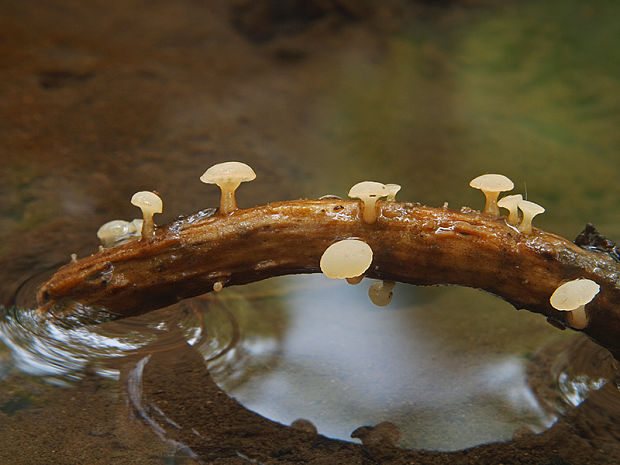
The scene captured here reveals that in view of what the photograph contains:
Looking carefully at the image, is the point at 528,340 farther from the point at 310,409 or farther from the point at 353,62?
the point at 353,62

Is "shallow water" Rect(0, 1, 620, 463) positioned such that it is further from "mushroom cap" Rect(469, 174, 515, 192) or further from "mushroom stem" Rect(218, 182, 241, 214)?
"mushroom cap" Rect(469, 174, 515, 192)

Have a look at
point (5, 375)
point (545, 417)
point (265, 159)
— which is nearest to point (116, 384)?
point (5, 375)

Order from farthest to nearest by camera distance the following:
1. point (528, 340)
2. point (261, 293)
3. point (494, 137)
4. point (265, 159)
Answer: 1. point (494, 137)
2. point (265, 159)
3. point (261, 293)
4. point (528, 340)

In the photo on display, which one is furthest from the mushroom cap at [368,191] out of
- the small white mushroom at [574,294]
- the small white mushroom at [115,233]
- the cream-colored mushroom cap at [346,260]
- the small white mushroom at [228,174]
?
the small white mushroom at [115,233]

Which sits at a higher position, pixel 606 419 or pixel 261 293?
pixel 261 293

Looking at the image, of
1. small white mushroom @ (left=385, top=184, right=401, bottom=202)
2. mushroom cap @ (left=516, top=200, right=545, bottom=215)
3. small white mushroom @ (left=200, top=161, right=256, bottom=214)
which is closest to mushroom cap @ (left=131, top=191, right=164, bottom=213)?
small white mushroom @ (left=200, top=161, right=256, bottom=214)

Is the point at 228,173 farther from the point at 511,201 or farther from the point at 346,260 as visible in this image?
the point at 511,201

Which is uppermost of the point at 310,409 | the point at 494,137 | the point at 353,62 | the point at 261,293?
the point at 353,62

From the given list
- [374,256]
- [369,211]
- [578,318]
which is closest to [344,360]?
[374,256]
